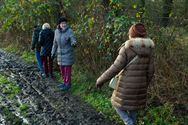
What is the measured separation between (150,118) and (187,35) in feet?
6.52

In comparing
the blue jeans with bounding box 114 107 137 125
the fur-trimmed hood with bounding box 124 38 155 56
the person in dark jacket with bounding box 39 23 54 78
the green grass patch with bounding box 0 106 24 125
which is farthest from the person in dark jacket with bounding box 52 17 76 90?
the fur-trimmed hood with bounding box 124 38 155 56

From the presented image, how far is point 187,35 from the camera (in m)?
8.91

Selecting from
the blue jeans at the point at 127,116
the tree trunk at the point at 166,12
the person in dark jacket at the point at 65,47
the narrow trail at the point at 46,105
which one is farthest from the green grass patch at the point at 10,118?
the tree trunk at the point at 166,12

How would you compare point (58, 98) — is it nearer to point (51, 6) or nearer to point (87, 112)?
point (87, 112)

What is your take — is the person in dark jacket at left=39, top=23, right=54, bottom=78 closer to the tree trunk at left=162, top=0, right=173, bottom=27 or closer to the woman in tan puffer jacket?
the tree trunk at left=162, top=0, right=173, bottom=27

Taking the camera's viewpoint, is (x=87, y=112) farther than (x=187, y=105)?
Yes

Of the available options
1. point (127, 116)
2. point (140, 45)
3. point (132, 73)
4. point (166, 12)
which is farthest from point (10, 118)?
point (166, 12)

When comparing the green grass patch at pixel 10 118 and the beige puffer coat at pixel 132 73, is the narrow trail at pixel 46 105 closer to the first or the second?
the green grass patch at pixel 10 118

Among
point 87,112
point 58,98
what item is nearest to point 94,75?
point 58,98

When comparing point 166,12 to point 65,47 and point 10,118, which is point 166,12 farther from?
point 10,118

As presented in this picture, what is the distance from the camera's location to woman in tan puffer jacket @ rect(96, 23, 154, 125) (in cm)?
692

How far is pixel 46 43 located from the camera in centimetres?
1373

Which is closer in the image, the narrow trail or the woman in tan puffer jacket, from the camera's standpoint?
the woman in tan puffer jacket

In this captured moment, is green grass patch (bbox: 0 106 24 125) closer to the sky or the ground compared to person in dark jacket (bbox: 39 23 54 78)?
closer to the ground
